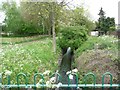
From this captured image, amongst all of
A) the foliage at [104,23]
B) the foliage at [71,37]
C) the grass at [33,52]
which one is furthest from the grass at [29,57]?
the foliage at [104,23]

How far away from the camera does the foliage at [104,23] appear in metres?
1.40

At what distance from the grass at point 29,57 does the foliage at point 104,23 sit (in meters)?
0.37

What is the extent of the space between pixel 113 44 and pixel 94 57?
20 cm

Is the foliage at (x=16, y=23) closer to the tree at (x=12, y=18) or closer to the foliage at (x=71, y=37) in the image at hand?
the tree at (x=12, y=18)

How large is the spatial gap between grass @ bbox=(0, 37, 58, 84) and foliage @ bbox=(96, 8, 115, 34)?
0.37 metres

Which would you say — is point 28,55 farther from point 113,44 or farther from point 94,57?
point 113,44

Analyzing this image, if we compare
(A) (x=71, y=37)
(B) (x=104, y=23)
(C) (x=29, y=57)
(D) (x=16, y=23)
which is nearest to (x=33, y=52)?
(C) (x=29, y=57)

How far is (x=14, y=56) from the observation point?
1.62 meters

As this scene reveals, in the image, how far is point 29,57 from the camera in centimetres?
170

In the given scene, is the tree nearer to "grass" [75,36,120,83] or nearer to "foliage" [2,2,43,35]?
"foliage" [2,2,43,35]

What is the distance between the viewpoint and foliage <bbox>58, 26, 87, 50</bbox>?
171 centimetres

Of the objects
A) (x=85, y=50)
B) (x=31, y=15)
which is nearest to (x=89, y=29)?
(x=85, y=50)

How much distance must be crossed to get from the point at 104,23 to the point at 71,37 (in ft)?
1.22

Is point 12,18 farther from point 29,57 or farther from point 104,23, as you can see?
point 104,23
